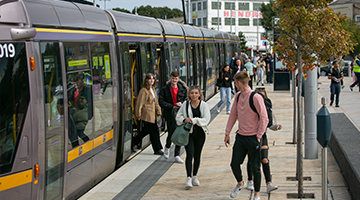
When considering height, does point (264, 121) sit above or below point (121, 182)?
above

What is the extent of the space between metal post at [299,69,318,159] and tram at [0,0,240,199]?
11.0 ft

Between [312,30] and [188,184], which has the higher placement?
[312,30]

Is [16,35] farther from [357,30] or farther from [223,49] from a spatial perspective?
[357,30]

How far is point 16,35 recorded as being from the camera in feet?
16.2

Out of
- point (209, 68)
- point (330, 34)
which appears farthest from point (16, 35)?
point (209, 68)

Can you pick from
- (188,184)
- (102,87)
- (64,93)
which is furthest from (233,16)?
(64,93)

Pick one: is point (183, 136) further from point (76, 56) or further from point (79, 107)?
point (76, 56)

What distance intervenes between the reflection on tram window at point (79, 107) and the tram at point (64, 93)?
0.01 meters

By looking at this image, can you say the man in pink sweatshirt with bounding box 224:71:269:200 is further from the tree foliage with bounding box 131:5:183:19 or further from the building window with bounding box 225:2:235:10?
the tree foliage with bounding box 131:5:183:19

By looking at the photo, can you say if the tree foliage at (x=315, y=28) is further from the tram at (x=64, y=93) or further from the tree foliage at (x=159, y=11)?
the tree foliage at (x=159, y=11)

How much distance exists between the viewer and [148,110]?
9484 mm

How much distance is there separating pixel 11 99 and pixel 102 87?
2809mm

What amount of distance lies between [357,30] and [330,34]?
69.7m

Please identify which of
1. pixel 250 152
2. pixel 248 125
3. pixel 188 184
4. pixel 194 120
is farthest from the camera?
pixel 188 184
